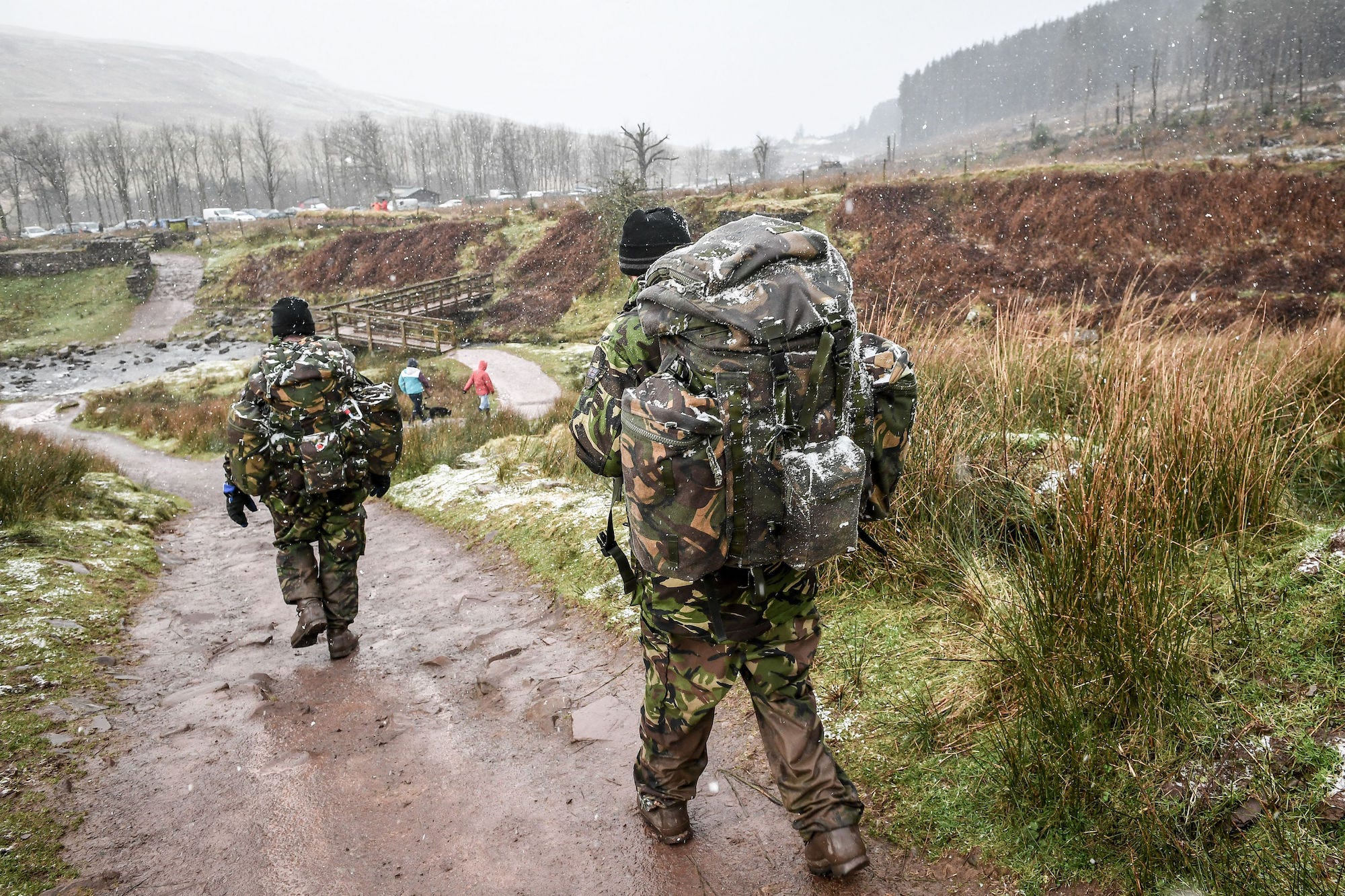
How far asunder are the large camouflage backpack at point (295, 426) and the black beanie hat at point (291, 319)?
0.27ft

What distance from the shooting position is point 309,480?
12.8ft

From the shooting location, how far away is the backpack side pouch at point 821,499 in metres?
1.84

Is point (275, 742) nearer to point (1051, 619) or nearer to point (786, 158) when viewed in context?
point (1051, 619)

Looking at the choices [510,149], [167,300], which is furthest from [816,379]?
[510,149]

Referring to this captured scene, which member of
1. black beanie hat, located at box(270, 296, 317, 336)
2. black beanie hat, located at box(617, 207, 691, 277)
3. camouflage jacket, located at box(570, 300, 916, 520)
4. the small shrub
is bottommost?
the small shrub

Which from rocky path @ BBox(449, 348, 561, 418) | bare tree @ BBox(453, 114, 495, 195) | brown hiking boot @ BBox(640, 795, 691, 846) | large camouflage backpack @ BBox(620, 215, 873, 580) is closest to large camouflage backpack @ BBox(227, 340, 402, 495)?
brown hiking boot @ BBox(640, 795, 691, 846)

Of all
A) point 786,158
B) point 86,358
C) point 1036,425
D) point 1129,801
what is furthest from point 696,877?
point 786,158

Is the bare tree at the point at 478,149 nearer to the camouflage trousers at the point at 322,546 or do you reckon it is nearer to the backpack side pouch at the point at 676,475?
the camouflage trousers at the point at 322,546

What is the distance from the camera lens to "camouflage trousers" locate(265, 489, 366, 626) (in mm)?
4098

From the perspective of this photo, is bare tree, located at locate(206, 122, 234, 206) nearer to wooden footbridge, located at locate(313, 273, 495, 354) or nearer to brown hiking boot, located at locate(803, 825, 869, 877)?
wooden footbridge, located at locate(313, 273, 495, 354)

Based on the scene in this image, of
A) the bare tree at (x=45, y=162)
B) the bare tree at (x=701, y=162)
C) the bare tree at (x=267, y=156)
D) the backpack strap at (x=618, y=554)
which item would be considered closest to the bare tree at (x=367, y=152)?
the bare tree at (x=267, y=156)

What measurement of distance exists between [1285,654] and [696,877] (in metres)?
1.93

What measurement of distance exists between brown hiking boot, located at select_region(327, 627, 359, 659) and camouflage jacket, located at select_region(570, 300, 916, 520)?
9.33 ft

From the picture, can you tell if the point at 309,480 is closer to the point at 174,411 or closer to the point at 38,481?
the point at 38,481
